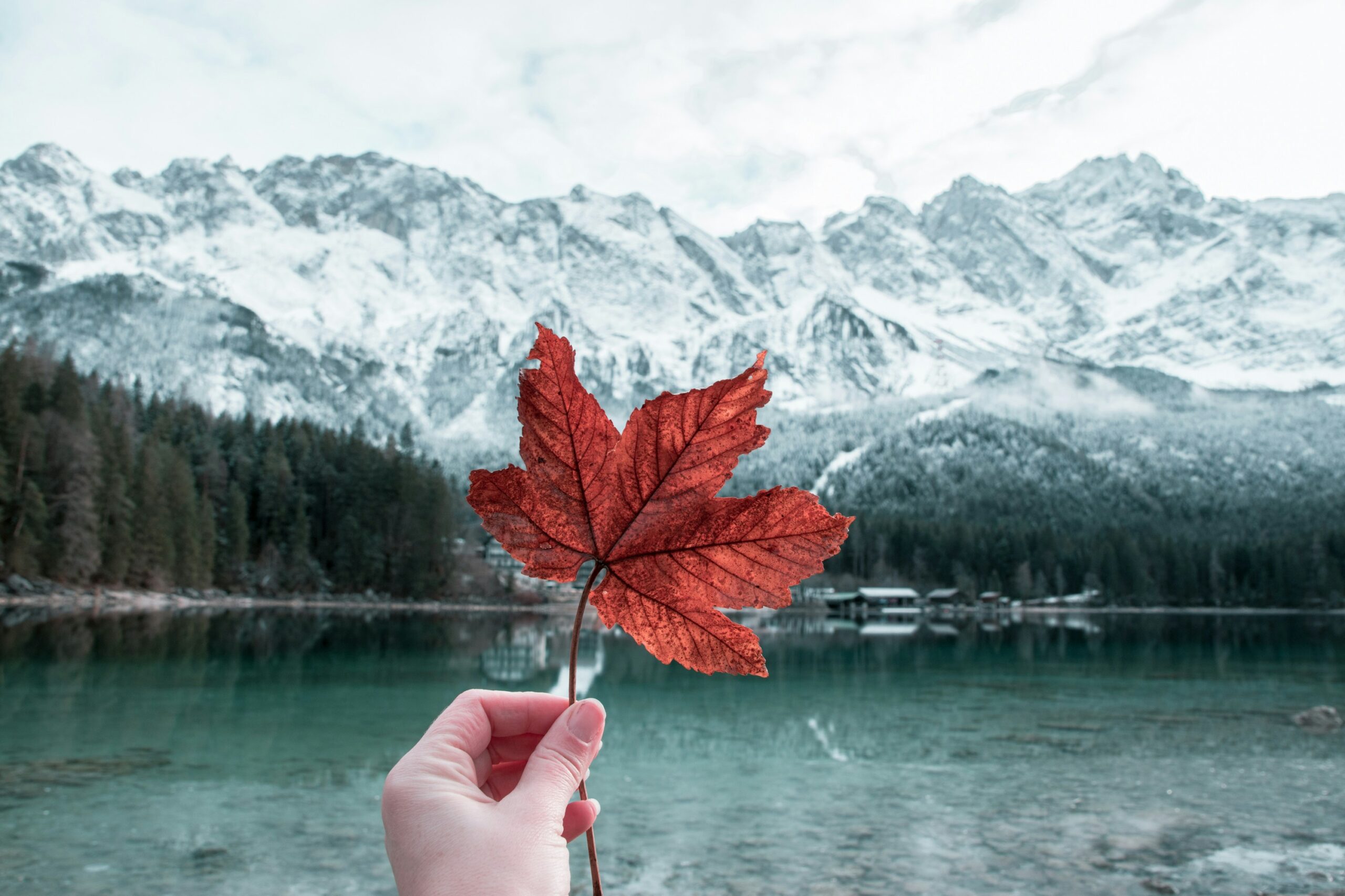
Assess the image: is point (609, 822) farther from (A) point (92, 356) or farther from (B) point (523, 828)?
(A) point (92, 356)

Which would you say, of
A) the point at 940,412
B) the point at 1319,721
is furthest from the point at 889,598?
the point at 940,412

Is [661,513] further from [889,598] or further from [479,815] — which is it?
[889,598]

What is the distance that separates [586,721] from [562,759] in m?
0.05

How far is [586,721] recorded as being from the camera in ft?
3.30

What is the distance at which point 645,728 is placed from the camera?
16.2m

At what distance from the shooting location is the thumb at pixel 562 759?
96 cm

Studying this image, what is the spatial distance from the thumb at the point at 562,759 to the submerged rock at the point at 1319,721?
65.1 feet

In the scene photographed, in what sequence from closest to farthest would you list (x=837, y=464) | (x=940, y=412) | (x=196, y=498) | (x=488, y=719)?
(x=488, y=719) < (x=196, y=498) < (x=837, y=464) < (x=940, y=412)

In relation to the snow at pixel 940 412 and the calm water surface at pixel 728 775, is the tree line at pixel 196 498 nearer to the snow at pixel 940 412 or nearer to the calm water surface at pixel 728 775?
the calm water surface at pixel 728 775

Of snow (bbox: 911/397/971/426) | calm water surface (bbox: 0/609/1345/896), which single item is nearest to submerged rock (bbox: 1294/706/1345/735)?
calm water surface (bbox: 0/609/1345/896)

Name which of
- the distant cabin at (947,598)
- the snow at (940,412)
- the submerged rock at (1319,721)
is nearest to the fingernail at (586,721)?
the submerged rock at (1319,721)

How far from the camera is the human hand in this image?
0.92 m

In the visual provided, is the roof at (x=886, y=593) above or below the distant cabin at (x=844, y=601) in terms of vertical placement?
above

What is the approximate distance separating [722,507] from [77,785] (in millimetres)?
12908
